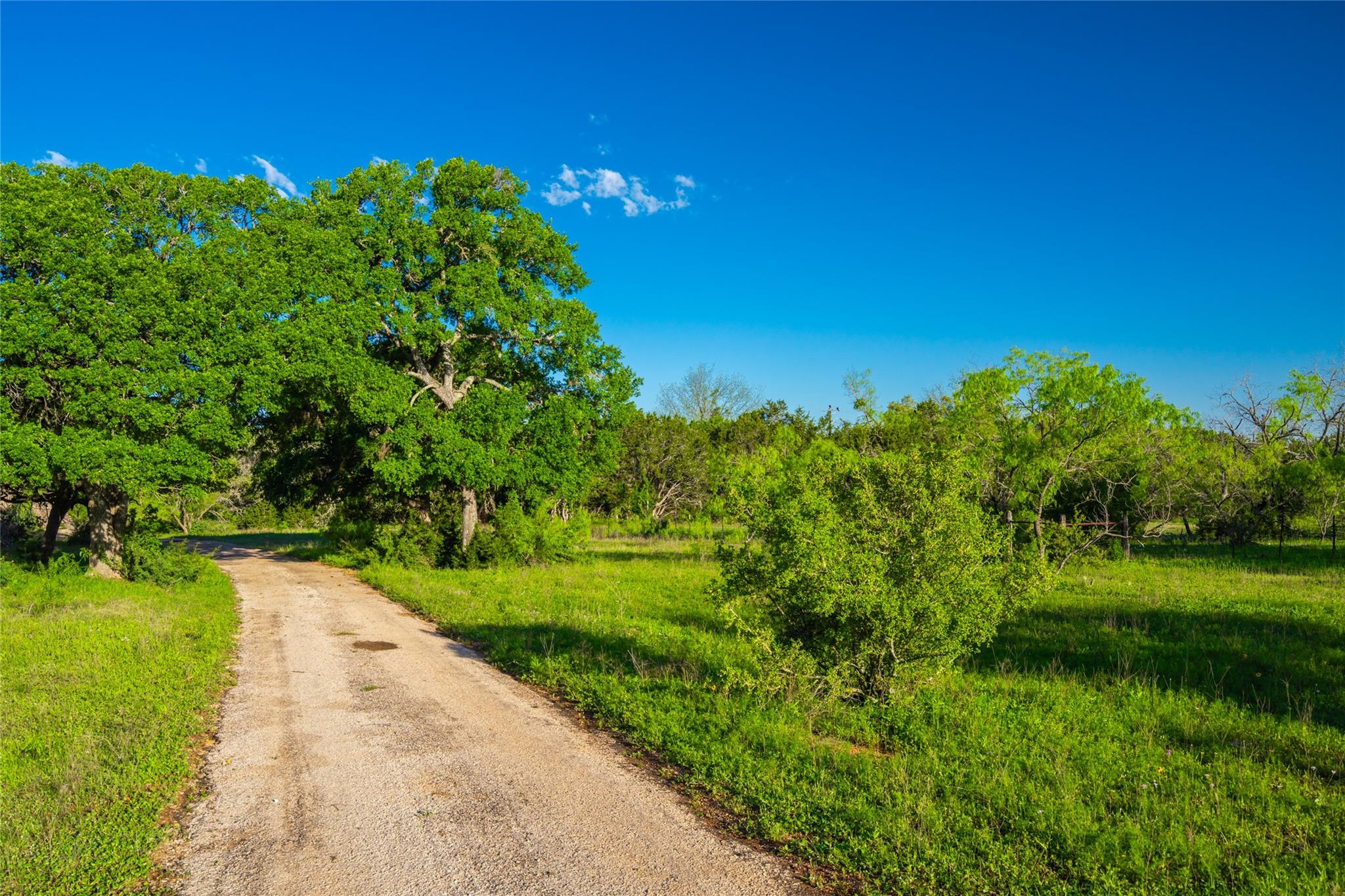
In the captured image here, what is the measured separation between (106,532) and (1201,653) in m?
24.4

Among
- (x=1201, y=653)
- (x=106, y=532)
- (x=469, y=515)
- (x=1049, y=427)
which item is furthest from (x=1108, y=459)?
(x=106, y=532)

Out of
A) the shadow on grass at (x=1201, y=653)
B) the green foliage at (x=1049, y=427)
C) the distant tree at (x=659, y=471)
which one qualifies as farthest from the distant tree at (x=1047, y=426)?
the distant tree at (x=659, y=471)

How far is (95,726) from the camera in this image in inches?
287

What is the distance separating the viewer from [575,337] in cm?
2477

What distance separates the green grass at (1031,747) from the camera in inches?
193

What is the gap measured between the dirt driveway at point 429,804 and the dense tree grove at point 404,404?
10.3 ft

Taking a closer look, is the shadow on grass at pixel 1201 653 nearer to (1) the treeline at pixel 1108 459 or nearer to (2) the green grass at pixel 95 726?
(1) the treeline at pixel 1108 459

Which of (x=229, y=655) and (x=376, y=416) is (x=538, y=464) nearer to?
(x=376, y=416)

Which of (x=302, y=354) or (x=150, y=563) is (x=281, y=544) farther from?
(x=302, y=354)

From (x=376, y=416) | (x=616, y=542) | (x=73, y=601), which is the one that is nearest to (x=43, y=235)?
(x=73, y=601)

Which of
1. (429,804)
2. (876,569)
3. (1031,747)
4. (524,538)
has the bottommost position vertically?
(429,804)

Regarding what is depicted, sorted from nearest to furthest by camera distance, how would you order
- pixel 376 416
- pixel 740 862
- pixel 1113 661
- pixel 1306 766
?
1. pixel 740 862
2. pixel 1306 766
3. pixel 1113 661
4. pixel 376 416

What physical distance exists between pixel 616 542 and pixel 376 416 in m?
17.2

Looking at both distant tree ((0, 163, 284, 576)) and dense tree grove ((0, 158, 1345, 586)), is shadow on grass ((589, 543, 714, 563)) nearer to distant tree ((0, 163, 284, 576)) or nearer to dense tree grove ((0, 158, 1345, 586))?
dense tree grove ((0, 158, 1345, 586))
